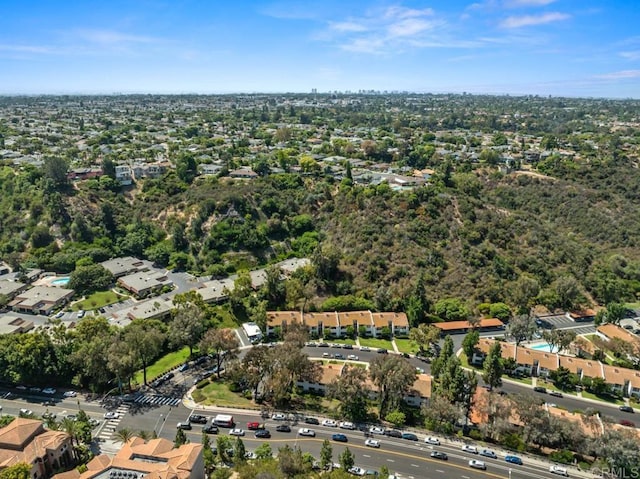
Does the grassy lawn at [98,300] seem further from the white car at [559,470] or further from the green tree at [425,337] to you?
the white car at [559,470]

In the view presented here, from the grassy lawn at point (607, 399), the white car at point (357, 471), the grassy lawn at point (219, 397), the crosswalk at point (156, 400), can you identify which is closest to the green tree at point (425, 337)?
the grassy lawn at point (607, 399)

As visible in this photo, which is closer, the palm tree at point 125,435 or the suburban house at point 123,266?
the palm tree at point 125,435

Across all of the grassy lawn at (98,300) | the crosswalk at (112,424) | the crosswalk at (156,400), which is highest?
the grassy lawn at (98,300)

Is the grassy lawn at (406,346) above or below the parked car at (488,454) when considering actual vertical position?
below

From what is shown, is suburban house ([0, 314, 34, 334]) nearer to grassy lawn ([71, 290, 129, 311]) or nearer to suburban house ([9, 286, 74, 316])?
suburban house ([9, 286, 74, 316])

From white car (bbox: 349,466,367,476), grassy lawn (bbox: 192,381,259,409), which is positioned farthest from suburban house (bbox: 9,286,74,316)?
white car (bbox: 349,466,367,476)

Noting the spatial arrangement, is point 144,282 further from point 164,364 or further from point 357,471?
point 357,471

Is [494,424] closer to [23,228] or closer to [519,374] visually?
[519,374]

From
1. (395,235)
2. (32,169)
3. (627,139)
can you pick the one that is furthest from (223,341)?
(627,139)
